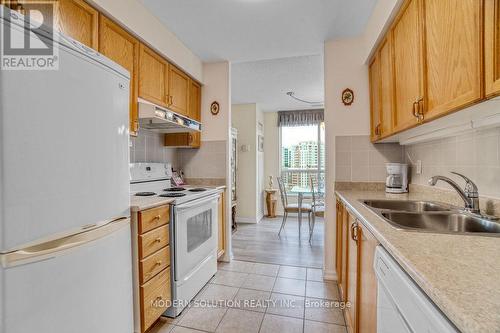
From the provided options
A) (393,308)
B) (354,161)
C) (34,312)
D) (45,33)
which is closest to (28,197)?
(34,312)

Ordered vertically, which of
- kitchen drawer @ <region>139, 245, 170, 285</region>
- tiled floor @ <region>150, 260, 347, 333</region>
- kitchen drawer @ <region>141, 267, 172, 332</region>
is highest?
kitchen drawer @ <region>139, 245, 170, 285</region>

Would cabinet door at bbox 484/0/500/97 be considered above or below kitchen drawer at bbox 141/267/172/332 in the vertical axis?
above

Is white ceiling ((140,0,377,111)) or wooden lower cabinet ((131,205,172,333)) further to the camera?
white ceiling ((140,0,377,111))

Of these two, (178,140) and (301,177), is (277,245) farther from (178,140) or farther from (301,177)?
(301,177)

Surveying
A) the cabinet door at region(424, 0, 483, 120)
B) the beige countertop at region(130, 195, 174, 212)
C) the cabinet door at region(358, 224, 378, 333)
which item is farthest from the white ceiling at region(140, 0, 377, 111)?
the cabinet door at region(358, 224, 378, 333)

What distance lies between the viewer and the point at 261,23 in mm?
2096

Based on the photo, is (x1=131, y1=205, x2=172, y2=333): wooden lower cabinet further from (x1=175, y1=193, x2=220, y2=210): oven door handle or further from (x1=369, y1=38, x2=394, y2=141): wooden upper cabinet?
(x1=369, y1=38, x2=394, y2=141): wooden upper cabinet

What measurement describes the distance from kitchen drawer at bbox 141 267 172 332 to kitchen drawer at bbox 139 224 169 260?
→ 0.64 feet

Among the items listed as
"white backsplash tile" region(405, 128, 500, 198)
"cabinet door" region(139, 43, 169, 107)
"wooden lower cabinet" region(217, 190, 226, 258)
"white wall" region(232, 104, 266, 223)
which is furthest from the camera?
"white wall" region(232, 104, 266, 223)

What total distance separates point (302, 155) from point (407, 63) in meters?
4.01

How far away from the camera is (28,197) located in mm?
807

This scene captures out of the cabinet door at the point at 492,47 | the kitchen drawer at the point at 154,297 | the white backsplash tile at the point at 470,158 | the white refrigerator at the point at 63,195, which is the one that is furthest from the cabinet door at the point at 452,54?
the kitchen drawer at the point at 154,297

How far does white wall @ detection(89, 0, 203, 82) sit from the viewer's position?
5.47 feet

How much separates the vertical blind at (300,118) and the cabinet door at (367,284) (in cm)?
427
